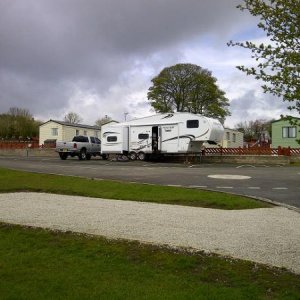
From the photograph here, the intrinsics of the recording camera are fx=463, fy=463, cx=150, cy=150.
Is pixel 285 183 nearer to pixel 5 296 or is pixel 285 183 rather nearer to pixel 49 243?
pixel 49 243

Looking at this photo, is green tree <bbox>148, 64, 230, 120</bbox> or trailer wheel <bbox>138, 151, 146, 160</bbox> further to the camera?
green tree <bbox>148, 64, 230, 120</bbox>

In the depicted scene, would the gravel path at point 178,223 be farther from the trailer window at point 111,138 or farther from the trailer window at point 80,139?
the trailer window at point 80,139

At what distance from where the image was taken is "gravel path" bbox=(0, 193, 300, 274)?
7.19m

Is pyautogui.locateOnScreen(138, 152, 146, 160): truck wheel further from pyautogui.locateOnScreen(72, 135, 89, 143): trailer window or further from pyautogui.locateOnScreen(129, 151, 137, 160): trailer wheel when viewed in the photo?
pyautogui.locateOnScreen(72, 135, 89, 143): trailer window

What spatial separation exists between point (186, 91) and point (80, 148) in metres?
21.8

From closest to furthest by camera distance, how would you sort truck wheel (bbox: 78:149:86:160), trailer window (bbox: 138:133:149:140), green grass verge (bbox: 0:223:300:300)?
green grass verge (bbox: 0:223:300:300) → trailer window (bbox: 138:133:149:140) → truck wheel (bbox: 78:149:86:160)

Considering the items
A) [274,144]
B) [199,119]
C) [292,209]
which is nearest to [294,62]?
[292,209]

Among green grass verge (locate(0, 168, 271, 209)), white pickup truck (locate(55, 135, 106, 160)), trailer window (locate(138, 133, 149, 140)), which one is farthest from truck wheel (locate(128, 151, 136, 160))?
green grass verge (locate(0, 168, 271, 209))

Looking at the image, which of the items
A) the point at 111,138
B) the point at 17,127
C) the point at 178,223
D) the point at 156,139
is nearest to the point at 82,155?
the point at 111,138

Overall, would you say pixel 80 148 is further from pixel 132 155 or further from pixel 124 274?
pixel 124 274

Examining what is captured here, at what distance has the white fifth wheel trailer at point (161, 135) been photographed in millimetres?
29891

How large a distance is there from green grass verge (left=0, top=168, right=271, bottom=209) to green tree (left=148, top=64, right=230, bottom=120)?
37.4 m

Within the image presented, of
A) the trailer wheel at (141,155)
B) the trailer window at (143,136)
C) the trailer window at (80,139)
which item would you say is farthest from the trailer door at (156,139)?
the trailer window at (80,139)

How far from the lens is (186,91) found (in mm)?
53656
